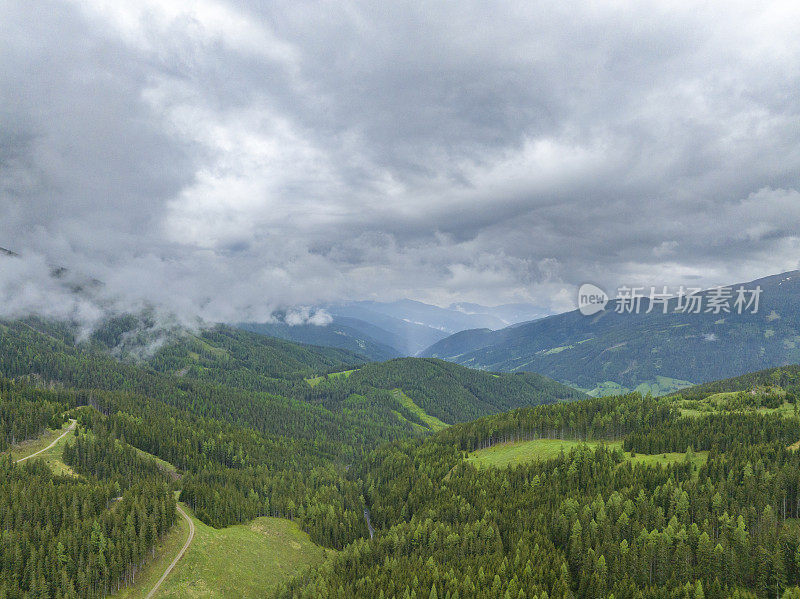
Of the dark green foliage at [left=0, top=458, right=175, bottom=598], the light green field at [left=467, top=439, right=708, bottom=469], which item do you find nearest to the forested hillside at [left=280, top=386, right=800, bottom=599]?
the light green field at [left=467, top=439, right=708, bottom=469]

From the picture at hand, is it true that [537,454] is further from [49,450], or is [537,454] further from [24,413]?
[24,413]

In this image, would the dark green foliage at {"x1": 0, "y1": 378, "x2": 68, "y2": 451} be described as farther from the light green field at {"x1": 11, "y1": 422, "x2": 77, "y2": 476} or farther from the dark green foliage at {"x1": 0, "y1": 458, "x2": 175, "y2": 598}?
the dark green foliage at {"x1": 0, "y1": 458, "x2": 175, "y2": 598}

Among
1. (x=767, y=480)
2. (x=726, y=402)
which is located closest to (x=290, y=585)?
(x=767, y=480)

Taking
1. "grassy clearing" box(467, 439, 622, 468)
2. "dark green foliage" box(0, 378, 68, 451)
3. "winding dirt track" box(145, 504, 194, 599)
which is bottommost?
"winding dirt track" box(145, 504, 194, 599)

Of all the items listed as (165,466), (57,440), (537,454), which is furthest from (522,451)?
(57,440)

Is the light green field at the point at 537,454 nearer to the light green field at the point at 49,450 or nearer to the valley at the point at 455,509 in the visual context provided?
the valley at the point at 455,509

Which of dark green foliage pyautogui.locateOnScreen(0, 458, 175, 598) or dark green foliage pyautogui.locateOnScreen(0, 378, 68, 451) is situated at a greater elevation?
dark green foliage pyautogui.locateOnScreen(0, 378, 68, 451)
